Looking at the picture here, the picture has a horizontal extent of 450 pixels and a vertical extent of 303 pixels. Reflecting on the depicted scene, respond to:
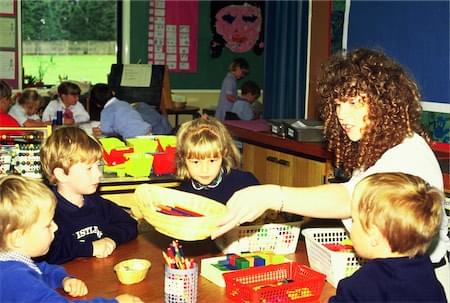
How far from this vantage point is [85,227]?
234 cm

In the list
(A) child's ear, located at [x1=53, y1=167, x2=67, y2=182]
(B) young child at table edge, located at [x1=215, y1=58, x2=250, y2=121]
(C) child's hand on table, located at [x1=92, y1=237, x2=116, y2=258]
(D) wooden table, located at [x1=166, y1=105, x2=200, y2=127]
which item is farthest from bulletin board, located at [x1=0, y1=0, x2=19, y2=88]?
(C) child's hand on table, located at [x1=92, y1=237, x2=116, y2=258]

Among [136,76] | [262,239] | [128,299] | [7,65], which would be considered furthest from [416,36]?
[7,65]

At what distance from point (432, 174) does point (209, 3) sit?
263 inches

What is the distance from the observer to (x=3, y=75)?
293 inches

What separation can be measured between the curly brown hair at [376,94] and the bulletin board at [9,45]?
598cm

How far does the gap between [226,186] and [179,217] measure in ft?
3.43

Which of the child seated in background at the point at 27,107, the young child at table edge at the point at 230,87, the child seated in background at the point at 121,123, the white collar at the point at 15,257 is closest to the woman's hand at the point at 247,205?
the white collar at the point at 15,257

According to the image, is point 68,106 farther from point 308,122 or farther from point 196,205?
point 196,205

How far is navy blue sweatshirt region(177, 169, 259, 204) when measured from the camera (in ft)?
9.12

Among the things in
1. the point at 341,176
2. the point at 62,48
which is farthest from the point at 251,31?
the point at 341,176

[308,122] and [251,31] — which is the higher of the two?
[251,31]

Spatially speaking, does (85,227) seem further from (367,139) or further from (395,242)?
(395,242)

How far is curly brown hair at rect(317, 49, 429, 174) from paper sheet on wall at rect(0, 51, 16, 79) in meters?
5.98

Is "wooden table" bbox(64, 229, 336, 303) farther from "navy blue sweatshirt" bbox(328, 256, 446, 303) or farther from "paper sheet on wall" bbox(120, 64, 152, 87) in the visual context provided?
"paper sheet on wall" bbox(120, 64, 152, 87)
